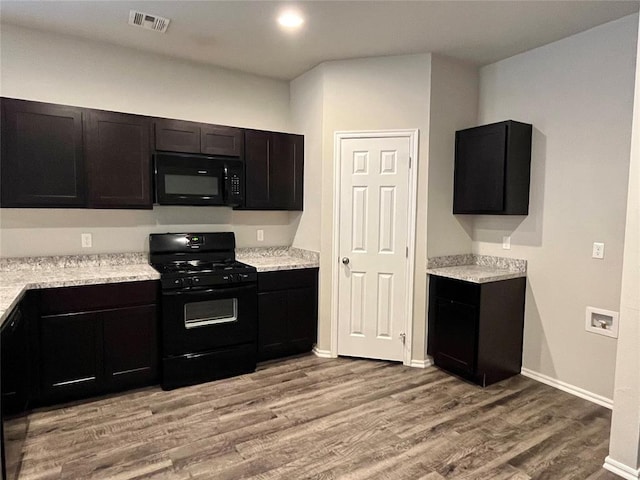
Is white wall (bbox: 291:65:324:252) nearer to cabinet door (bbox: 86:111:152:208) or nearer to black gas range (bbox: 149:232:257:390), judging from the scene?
black gas range (bbox: 149:232:257:390)

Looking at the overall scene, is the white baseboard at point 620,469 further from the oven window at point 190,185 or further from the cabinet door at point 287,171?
the oven window at point 190,185

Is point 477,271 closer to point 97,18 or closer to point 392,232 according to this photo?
point 392,232

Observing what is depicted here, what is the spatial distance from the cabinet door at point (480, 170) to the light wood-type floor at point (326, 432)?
5.02 feet

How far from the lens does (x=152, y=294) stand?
9.94 ft

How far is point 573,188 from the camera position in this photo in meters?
3.08

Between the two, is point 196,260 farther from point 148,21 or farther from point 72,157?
point 148,21

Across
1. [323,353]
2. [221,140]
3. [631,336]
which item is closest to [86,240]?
[221,140]

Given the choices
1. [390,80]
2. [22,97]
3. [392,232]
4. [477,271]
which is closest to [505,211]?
[477,271]

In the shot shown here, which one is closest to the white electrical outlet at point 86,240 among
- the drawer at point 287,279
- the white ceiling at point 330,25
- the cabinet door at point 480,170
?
the drawer at point 287,279

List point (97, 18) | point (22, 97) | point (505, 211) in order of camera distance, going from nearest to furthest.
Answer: point (97, 18), point (22, 97), point (505, 211)

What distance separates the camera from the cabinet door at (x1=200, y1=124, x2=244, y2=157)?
3.49m

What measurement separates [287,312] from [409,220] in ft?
4.60

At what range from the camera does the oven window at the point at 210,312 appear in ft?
10.4

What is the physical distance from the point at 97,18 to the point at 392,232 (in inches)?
112
